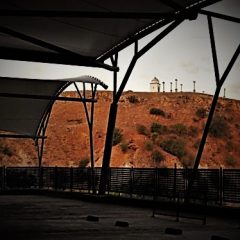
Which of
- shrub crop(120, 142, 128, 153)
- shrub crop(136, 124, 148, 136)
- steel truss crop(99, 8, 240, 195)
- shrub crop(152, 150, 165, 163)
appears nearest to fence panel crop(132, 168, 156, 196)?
steel truss crop(99, 8, 240, 195)

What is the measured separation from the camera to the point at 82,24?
17188 millimetres

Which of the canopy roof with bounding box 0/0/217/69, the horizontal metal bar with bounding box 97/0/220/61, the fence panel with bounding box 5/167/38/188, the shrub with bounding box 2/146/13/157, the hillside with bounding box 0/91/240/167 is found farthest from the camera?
the shrub with bounding box 2/146/13/157

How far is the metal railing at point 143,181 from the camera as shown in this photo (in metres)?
16.0

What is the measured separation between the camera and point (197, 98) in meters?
101

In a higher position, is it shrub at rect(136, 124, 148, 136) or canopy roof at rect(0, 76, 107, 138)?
shrub at rect(136, 124, 148, 136)

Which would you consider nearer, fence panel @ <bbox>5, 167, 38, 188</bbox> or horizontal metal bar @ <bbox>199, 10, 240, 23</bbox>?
horizontal metal bar @ <bbox>199, 10, 240, 23</bbox>

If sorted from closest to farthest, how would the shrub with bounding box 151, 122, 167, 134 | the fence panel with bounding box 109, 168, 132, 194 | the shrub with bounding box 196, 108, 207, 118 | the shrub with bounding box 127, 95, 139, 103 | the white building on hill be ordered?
1. the fence panel with bounding box 109, 168, 132, 194
2. the shrub with bounding box 151, 122, 167, 134
3. the shrub with bounding box 196, 108, 207, 118
4. the shrub with bounding box 127, 95, 139, 103
5. the white building on hill

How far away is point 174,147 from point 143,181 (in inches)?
2349

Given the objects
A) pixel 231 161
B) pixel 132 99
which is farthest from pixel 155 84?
pixel 231 161

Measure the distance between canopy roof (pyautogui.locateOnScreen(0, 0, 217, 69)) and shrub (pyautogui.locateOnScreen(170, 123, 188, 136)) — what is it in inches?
2589

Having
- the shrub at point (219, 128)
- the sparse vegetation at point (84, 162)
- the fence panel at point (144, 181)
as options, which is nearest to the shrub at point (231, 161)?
the shrub at point (219, 128)

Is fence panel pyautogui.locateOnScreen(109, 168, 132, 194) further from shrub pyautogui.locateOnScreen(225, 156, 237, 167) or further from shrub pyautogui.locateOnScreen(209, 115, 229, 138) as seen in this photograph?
shrub pyautogui.locateOnScreen(209, 115, 229, 138)

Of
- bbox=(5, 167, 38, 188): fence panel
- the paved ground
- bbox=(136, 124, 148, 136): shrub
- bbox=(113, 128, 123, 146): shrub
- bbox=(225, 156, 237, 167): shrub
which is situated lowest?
the paved ground

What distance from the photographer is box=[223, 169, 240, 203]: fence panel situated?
1541 cm
